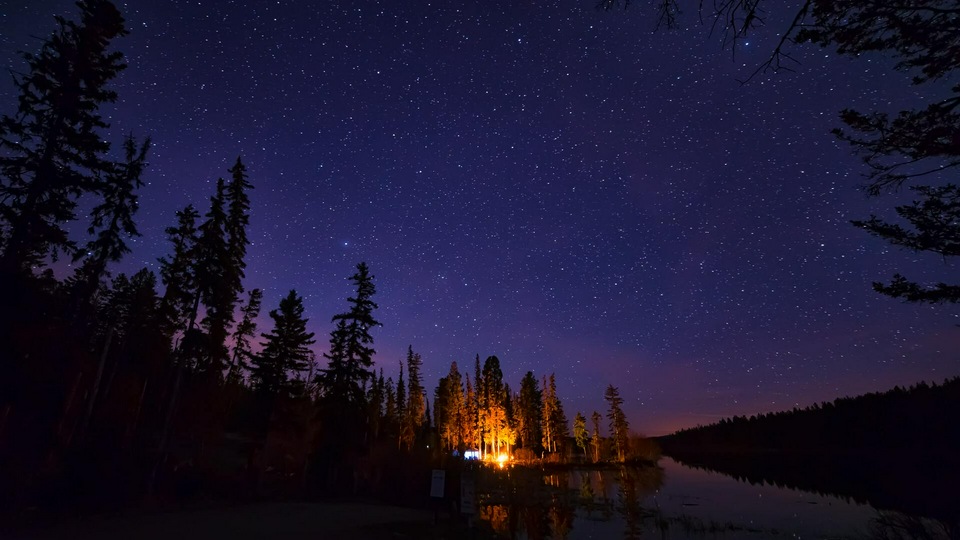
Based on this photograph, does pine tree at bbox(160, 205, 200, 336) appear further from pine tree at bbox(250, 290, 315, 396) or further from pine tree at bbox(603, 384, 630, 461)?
pine tree at bbox(603, 384, 630, 461)

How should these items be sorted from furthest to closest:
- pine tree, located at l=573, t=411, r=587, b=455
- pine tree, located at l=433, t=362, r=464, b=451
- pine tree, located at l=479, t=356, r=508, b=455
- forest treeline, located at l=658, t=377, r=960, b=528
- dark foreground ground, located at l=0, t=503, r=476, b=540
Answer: pine tree, located at l=573, t=411, r=587, b=455 → pine tree, located at l=433, t=362, r=464, b=451 → pine tree, located at l=479, t=356, r=508, b=455 → forest treeline, located at l=658, t=377, r=960, b=528 → dark foreground ground, located at l=0, t=503, r=476, b=540

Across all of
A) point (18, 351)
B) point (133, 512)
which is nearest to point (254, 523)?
point (133, 512)

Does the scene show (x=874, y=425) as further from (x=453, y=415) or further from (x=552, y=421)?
(x=453, y=415)

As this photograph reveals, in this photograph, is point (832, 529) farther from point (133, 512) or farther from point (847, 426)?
point (847, 426)

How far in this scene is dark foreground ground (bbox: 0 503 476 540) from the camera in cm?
1219

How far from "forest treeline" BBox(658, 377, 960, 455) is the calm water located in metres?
71.2

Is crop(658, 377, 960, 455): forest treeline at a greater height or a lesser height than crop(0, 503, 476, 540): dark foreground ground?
greater

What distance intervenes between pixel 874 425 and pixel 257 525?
13139 centimetres

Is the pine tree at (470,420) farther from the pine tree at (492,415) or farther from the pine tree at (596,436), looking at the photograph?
the pine tree at (596,436)

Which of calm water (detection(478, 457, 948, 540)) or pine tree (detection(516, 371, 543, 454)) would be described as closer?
calm water (detection(478, 457, 948, 540))

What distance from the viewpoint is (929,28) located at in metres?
→ 6.80

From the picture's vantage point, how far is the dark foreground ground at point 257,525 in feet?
→ 40.0

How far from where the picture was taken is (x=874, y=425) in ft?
325

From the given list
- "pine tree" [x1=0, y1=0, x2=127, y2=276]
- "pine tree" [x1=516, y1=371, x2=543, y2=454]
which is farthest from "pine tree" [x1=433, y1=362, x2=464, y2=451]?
"pine tree" [x1=0, y1=0, x2=127, y2=276]
